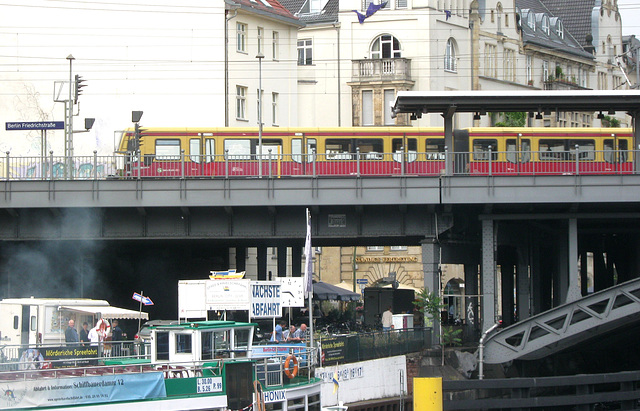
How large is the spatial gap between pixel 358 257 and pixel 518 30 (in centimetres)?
2721

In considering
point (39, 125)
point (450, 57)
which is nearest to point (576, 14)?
point (450, 57)

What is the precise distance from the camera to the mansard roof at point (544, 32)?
102 m

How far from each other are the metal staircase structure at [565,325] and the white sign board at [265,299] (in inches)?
387

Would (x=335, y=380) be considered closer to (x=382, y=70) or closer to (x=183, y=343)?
(x=183, y=343)

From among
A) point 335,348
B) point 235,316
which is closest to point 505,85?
point 235,316

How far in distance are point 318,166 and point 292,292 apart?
9.80 metres

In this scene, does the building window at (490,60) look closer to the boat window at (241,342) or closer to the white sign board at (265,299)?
the white sign board at (265,299)

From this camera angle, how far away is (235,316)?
176 feet

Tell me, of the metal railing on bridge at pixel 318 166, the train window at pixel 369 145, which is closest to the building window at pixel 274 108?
the train window at pixel 369 145

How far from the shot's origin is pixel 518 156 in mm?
46812

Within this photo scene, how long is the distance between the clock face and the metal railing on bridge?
7.59m

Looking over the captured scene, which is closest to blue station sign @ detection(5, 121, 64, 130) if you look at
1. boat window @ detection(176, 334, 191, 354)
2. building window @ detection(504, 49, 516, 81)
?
boat window @ detection(176, 334, 191, 354)

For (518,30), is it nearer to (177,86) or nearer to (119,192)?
(177,86)

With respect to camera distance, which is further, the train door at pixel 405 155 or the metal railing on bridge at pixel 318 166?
the train door at pixel 405 155
